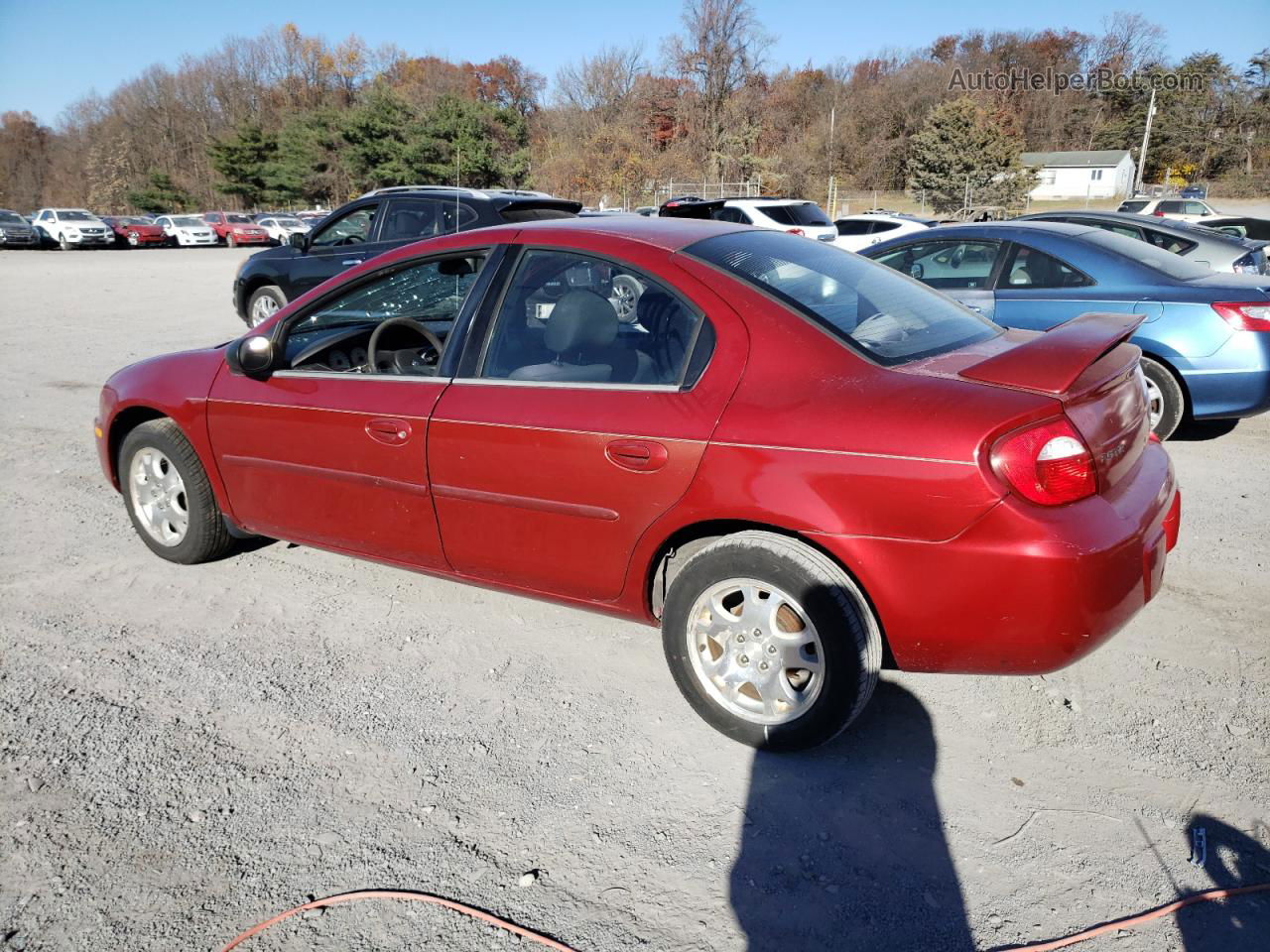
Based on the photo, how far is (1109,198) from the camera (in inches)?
2474

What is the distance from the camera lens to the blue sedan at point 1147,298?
588cm

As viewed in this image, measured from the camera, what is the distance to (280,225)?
44.4m

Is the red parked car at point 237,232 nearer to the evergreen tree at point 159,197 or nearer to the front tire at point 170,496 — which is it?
the evergreen tree at point 159,197

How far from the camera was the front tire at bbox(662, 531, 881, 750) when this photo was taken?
2684 mm

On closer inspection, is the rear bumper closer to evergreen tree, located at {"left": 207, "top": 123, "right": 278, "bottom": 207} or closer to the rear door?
the rear door

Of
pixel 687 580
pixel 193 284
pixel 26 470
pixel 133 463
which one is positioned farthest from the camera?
pixel 193 284

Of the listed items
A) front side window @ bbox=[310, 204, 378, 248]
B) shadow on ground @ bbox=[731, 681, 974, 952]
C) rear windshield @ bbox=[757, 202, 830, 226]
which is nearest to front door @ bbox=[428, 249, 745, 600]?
shadow on ground @ bbox=[731, 681, 974, 952]

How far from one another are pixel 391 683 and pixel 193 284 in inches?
789

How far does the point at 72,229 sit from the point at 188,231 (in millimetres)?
4558

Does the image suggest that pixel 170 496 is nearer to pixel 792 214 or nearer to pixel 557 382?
pixel 557 382

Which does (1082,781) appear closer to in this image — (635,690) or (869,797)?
(869,797)

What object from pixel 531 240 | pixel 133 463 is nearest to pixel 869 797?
pixel 531 240

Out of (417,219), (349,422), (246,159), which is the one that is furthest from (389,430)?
(246,159)

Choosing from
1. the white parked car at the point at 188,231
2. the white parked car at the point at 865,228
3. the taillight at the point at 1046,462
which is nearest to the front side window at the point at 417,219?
the taillight at the point at 1046,462
